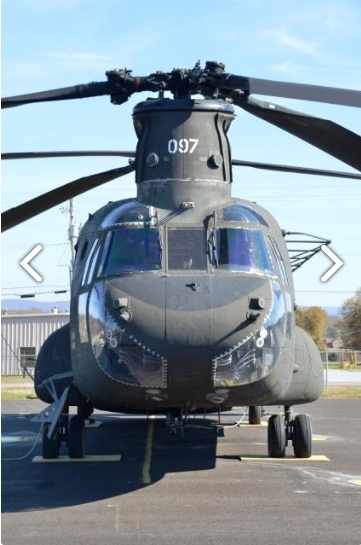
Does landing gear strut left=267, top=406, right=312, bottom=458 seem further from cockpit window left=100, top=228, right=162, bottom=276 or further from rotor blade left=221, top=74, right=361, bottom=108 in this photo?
rotor blade left=221, top=74, right=361, bottom=108

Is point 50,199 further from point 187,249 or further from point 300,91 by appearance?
point 300,91

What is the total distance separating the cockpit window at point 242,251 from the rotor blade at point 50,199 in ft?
7.86

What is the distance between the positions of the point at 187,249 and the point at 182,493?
8.86 feet

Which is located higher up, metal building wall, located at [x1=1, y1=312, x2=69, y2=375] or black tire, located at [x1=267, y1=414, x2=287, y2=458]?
metal building wall, located at [x1=1, y1=312, x2=69, y2=375]

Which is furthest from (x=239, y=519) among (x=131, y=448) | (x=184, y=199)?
(x=131, y=448)

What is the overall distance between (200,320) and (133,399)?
127cm

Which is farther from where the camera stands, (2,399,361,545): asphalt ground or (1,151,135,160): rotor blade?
(1,151,135,160): rotor blade

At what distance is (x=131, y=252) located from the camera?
1083 cm

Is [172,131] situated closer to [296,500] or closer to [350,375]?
[296,500]

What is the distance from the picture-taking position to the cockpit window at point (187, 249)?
1048 centimetres

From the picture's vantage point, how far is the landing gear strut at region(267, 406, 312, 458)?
12727mm

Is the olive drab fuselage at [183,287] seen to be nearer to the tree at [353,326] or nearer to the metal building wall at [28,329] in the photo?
the metal building wall at [28,329]

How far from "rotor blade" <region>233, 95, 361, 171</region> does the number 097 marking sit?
1.06 metres

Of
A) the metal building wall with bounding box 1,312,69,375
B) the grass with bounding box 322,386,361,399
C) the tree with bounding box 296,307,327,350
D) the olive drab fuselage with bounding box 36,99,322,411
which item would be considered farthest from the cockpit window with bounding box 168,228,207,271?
the tree with bounding box 296,307,327,350
